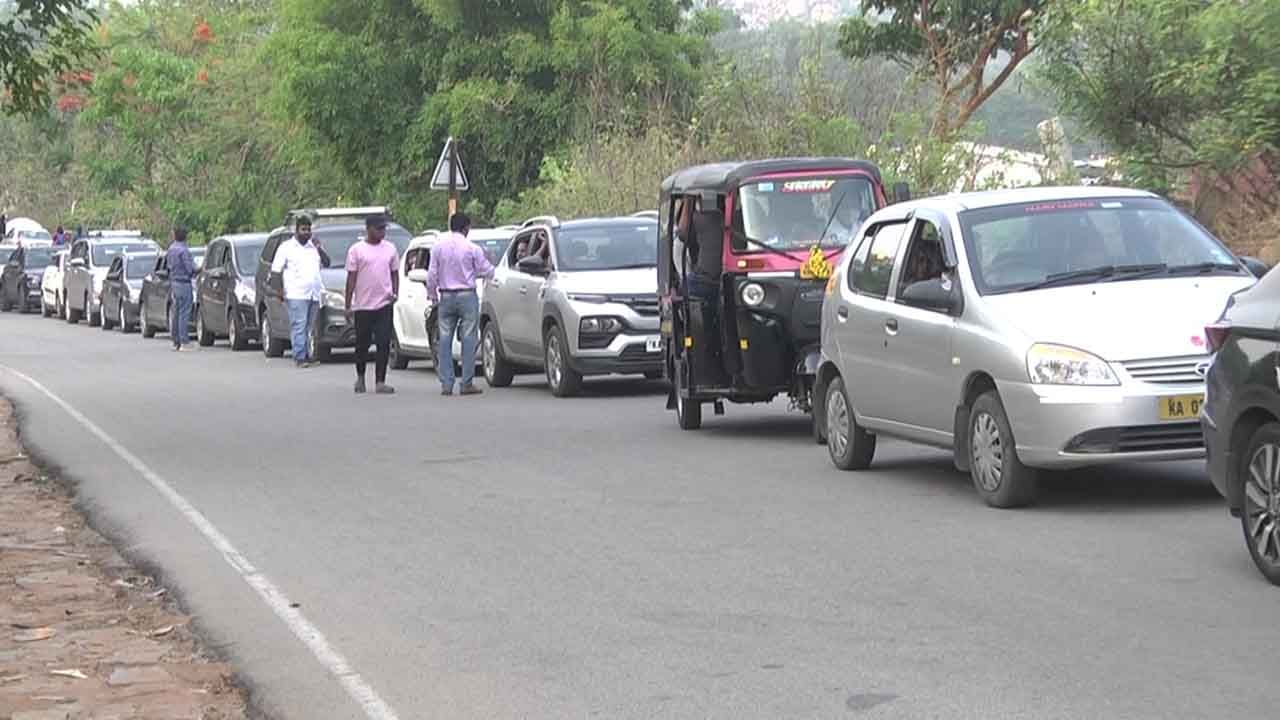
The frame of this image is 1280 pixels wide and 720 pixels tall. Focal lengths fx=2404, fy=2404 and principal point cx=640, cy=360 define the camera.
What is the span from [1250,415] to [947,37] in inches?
1377

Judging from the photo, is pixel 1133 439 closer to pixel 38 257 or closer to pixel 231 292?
pixel 231 292

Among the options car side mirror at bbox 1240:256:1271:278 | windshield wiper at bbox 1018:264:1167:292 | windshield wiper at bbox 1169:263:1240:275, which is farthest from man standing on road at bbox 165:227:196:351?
windshield wiper at bbox 1169:263:1240:275

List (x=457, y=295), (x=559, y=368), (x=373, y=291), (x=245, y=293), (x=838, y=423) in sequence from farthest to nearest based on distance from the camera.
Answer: (x=245, y=293), (x=373, y=291), (x=457, y=295), (x=559, y=368), (x=838, y=423)

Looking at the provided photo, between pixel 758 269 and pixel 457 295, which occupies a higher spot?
pixel 758 269

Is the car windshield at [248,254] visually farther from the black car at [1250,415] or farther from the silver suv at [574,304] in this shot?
the black car at [1250,415]

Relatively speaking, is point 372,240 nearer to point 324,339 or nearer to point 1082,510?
point 324,339

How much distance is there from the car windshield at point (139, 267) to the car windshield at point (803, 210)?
96.4 ft

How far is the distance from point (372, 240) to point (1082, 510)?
1363cm

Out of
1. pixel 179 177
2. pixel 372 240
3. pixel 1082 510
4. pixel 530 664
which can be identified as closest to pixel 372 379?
pixel 372 240

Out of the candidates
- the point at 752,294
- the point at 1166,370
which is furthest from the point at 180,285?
the point at 1166,370

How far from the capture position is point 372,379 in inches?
1088

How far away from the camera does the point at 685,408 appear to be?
18.6 metres

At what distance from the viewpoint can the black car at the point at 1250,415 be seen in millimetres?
9984

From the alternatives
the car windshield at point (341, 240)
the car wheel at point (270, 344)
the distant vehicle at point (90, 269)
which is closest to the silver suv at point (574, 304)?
the car windshield at point (341, 240)
